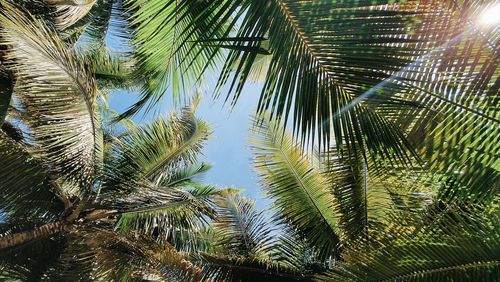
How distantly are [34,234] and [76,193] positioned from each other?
29.7 inches

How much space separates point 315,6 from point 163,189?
5.89m

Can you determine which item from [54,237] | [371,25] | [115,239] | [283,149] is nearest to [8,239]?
[54,237]

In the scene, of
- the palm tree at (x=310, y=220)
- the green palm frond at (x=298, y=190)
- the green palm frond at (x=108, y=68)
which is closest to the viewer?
the palm tree at (x=310, y=220)

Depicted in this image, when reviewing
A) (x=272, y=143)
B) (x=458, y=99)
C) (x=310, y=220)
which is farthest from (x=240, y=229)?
(x=458, y=99)

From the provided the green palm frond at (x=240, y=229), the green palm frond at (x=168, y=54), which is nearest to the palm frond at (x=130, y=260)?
the green palm frond at (x=240, y=229)

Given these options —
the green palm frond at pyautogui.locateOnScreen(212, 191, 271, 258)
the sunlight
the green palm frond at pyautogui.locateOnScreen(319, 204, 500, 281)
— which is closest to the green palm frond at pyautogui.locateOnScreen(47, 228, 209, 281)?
the green palm frond at pyautogui.locateOnScreen(212, 191, 271, 258)

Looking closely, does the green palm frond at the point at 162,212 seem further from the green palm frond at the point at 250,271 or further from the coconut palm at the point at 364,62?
the coconut palm at the point at 364,62

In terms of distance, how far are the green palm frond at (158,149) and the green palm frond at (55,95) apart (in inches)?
32.7

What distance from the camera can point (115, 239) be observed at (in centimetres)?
718

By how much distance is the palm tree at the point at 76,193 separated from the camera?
587 cm

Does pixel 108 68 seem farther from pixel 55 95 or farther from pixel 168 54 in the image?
pixel 168 54

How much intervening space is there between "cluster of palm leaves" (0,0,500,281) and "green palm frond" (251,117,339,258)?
0.02 m

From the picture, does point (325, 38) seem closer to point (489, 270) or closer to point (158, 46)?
point (158, 46)

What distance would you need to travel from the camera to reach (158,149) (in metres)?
8.39
